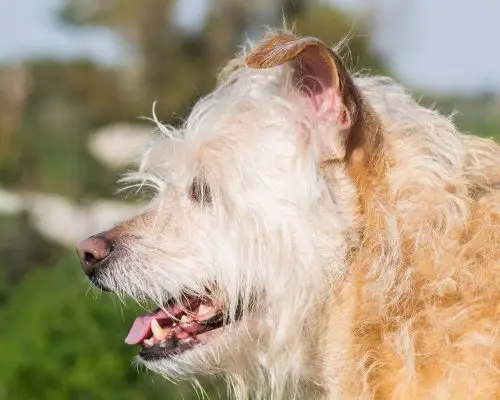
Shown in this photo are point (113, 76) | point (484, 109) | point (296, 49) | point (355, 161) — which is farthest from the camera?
point (113, 76)

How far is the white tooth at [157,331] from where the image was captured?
397cm

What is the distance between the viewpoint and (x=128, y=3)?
62.1 feet

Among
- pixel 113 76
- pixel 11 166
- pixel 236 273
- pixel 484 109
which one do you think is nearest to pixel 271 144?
pixel 236 273

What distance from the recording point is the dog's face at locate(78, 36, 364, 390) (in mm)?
3580

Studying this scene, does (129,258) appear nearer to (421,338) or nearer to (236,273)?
(236,273)

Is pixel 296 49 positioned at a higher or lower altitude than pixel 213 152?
higher

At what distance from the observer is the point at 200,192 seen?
3.85m

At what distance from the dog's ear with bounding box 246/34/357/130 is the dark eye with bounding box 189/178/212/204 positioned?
0.55m

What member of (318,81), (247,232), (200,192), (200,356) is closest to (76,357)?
(200,356)

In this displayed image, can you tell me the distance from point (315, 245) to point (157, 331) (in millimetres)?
860

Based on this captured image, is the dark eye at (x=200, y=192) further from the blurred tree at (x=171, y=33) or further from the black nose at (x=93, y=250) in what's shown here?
the blurred tree at (x=171, y=33)

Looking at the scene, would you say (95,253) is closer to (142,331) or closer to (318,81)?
(142,331)

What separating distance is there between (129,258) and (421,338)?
4.18ft

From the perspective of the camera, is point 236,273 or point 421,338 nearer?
point 421,338
